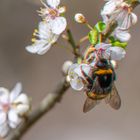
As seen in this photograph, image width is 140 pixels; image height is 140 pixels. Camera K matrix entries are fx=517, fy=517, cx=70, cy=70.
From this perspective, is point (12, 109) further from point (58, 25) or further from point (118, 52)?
point (118, 52)

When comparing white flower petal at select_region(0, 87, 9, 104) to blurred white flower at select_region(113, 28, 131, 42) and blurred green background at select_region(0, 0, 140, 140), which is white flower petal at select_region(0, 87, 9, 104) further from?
blurred green background at select_region(0, 0, 140, 140)

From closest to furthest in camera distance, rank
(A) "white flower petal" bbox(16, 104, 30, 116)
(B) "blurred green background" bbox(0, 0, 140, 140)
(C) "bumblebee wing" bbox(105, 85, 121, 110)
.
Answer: (C) "bumblebee wing" bbox(105, 85, 121, 110), (A) "white flower petal" bbox(16, 104, 30, 116), (B) "blurred green background" bbox(0, 0, 140, 140)

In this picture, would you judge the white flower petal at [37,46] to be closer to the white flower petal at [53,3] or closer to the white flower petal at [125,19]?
the white flower petal at [53,3]

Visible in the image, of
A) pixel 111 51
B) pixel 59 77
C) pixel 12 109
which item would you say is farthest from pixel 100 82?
pixel 59 77

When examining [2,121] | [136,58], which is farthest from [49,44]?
[136,58]

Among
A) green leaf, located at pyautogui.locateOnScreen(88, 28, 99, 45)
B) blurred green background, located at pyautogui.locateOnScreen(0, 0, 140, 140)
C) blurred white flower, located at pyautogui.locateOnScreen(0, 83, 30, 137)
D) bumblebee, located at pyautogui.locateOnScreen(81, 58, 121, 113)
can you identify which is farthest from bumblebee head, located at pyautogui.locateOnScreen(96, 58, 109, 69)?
blurred green background, located at pyautogui.locateOnScreen(0, 0, 140, 140)
